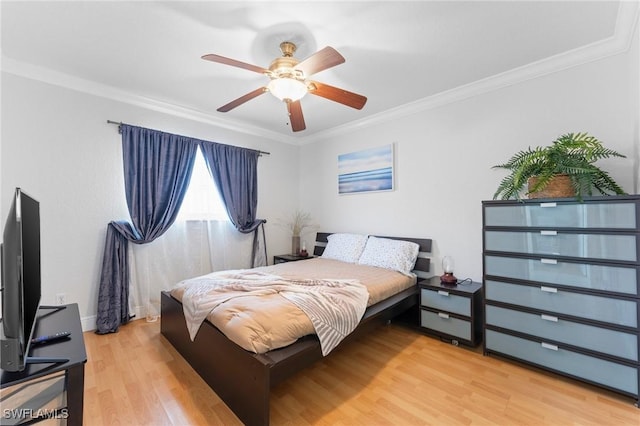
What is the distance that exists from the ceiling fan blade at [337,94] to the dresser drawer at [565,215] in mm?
1445

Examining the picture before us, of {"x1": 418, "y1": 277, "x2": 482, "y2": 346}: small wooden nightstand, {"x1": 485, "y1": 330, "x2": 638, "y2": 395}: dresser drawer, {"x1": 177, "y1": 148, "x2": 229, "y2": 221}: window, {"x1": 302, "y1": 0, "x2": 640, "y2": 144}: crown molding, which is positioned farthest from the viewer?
{"x1": 177, "y1": 148, "x2": 229, "y2": 221}: window

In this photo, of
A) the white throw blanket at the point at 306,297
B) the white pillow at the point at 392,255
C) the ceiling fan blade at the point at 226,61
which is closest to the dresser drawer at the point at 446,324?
the white pillow at the point at 392,255

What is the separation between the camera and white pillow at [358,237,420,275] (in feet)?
10.1

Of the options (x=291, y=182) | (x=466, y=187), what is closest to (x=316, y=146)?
(x=291, y=182)

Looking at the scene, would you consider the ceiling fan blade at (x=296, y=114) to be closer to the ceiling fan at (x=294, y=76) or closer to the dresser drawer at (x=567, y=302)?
the ceiling fan at (x=294, y=76)

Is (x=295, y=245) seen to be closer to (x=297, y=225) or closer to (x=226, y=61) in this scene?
(x=297, y=225)

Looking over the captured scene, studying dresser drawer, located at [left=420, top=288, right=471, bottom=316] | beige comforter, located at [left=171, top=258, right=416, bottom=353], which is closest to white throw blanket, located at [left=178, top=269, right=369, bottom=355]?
beige comforter, located at [left=171, top=258, right=416, bottom=353]

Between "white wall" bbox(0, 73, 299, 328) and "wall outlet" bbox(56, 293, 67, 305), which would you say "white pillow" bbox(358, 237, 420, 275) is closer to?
"white wall" bbox(0, 73, 299, 328)

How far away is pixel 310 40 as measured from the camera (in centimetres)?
211

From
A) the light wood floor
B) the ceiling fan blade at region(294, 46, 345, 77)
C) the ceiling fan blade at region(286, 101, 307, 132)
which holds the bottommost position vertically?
the light wood floor

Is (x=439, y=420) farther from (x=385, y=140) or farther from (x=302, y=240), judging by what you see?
(x=302, y=240)

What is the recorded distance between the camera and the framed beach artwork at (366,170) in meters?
3.58

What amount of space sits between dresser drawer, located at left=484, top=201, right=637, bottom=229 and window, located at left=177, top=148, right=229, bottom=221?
3193 mm

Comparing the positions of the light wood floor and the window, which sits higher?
the window
